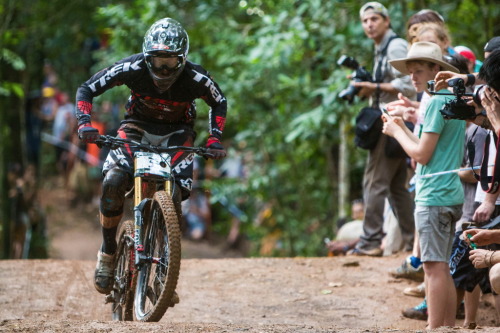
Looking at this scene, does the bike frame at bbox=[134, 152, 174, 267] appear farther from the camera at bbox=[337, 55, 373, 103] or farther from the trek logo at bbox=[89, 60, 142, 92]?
the camera at bbox=[337, 55, 373, 103]

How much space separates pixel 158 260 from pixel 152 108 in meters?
1.30

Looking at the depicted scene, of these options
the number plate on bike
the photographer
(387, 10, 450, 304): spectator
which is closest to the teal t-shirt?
(387, 10, 450, 304): spectator

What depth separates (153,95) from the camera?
662cm

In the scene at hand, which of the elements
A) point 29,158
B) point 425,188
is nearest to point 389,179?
point 425,188

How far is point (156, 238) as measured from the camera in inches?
243

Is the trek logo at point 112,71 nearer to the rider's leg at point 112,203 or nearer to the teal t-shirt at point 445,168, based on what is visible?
the rider's leg at point 112,203

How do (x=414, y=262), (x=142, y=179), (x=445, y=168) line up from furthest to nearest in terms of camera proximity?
(x=414, y=262) < (x=142, y=179) < (x=445, y=168)

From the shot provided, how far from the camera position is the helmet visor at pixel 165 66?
6262 millimetres

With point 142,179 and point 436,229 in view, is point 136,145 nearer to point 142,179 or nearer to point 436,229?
point 142,179

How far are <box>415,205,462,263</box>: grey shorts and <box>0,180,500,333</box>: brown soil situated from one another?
108cm

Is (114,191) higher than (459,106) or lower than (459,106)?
lower

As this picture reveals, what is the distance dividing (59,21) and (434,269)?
12718mm

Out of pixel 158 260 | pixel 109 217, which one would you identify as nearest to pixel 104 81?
pixel 109 217

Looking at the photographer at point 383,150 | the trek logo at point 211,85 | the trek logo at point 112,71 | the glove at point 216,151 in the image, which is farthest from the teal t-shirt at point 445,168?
the trek logo at point 112,71
